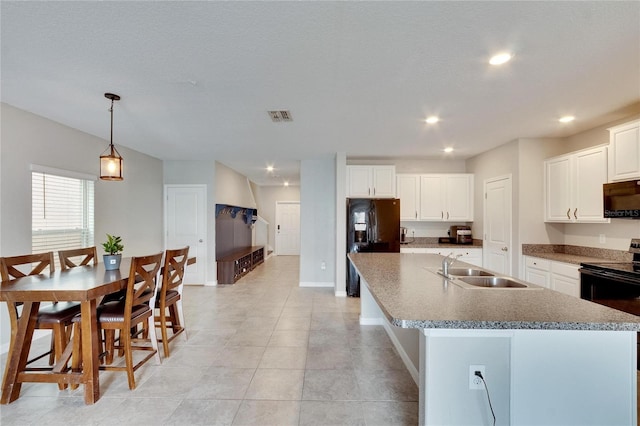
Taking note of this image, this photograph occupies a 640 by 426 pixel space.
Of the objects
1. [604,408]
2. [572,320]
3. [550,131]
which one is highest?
[550,131]

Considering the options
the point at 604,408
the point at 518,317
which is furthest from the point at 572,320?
the point at 604,408

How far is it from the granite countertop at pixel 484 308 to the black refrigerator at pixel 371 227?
2.83 metres

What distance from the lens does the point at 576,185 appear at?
141 inches

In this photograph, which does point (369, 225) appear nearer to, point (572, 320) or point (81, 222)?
point (572, 320)

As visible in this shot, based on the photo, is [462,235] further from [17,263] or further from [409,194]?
[17,263]

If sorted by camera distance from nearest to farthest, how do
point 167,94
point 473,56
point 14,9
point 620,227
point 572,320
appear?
point 572,320
point 14,9
point 473,56
point 167,94
point 620,227

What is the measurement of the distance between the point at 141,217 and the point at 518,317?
5563mm

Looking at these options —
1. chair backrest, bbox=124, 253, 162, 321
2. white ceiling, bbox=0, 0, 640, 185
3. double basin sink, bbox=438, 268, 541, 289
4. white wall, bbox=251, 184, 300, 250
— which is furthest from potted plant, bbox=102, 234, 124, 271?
white wall, bbox=251, 184, 300, 250

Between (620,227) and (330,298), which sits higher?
(620,227)

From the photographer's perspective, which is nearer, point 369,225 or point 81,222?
point 81,222

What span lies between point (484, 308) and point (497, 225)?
3.68 m

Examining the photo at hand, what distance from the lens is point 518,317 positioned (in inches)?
52.8

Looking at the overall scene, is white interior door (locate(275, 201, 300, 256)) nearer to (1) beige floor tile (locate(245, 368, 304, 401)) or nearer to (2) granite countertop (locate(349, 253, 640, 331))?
(1) beige floor tile (locate(245, 368, 304, 401))

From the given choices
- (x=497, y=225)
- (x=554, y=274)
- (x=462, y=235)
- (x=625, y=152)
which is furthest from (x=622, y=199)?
(x=462, y=235)
